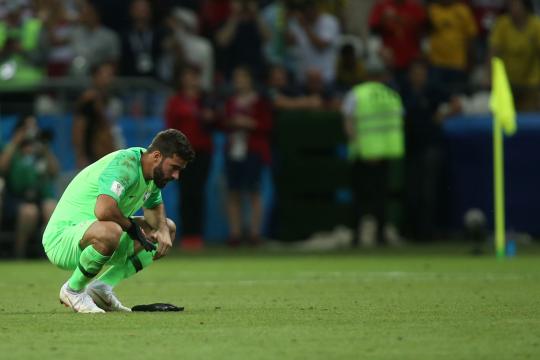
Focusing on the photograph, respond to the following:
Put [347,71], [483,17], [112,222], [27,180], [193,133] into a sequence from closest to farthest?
[112,222] → [27,180] → [193,133] → [347,71] → [483,17]

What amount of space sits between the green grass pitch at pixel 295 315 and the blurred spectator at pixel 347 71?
5072 millimetres

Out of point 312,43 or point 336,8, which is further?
point 336,8

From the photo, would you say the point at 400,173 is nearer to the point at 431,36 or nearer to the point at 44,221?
the point at 431,36

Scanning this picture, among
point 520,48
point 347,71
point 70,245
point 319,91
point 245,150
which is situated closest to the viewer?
point 70,245

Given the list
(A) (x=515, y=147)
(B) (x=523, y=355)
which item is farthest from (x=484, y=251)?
(B) (x=523, y=355)

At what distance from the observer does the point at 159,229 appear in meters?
9.96

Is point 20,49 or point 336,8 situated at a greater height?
point 336,8

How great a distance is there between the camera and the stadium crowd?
19.2 metres

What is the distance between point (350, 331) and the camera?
839 cm

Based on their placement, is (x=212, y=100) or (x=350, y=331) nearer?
(x=350, y=331)

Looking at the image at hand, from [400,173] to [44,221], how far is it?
5871 mm

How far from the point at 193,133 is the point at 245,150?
2.71ft

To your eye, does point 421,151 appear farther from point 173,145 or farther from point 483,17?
point 173,145

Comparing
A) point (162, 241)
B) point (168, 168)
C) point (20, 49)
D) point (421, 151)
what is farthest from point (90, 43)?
point (168, 168)
